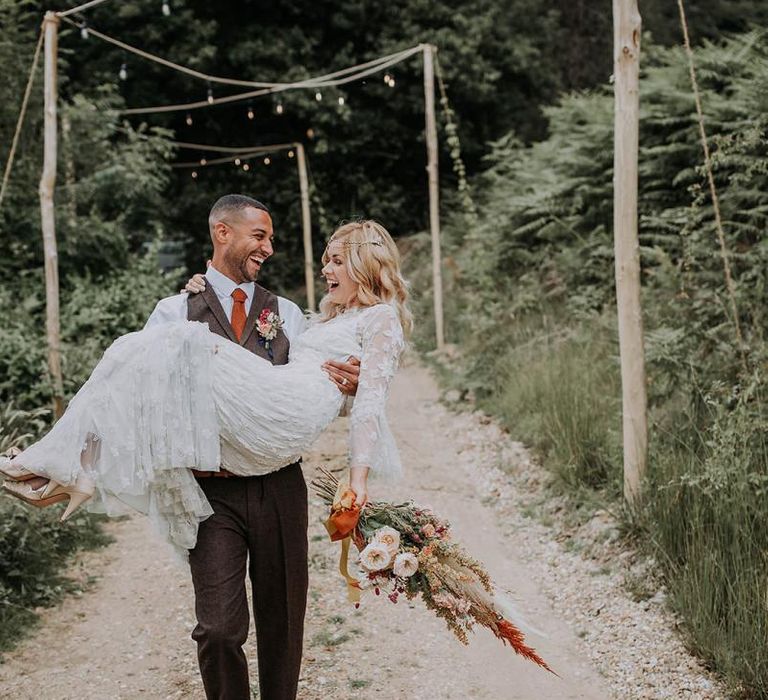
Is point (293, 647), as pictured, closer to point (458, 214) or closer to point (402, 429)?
point (402, 429)

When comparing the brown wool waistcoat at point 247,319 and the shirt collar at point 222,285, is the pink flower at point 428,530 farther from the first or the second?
the shirt collar at point 222,285

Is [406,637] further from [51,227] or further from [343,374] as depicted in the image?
[51,227]

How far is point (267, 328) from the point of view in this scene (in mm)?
2906

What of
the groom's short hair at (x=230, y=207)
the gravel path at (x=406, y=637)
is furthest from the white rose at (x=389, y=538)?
the gravel path at (x=406, y=637)

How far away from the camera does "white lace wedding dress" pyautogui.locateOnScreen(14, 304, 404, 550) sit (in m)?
2.52

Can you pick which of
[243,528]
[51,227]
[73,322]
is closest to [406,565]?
[243,528]

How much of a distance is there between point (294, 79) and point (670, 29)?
9.12 meters

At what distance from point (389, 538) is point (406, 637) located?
184 cm

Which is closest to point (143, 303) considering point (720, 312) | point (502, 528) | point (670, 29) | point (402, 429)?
point (402, 429)

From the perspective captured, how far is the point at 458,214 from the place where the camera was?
15383mm

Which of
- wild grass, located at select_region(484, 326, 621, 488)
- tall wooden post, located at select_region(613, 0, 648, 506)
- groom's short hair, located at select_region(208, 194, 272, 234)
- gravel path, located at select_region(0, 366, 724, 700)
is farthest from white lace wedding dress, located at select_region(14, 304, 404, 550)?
wild grass, located at select_region(484, 326, 621, 488)

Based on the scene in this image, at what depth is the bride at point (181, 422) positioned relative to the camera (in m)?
2.51

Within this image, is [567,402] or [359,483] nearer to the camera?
[359,483]

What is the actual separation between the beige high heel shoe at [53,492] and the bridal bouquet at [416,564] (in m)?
0.72
